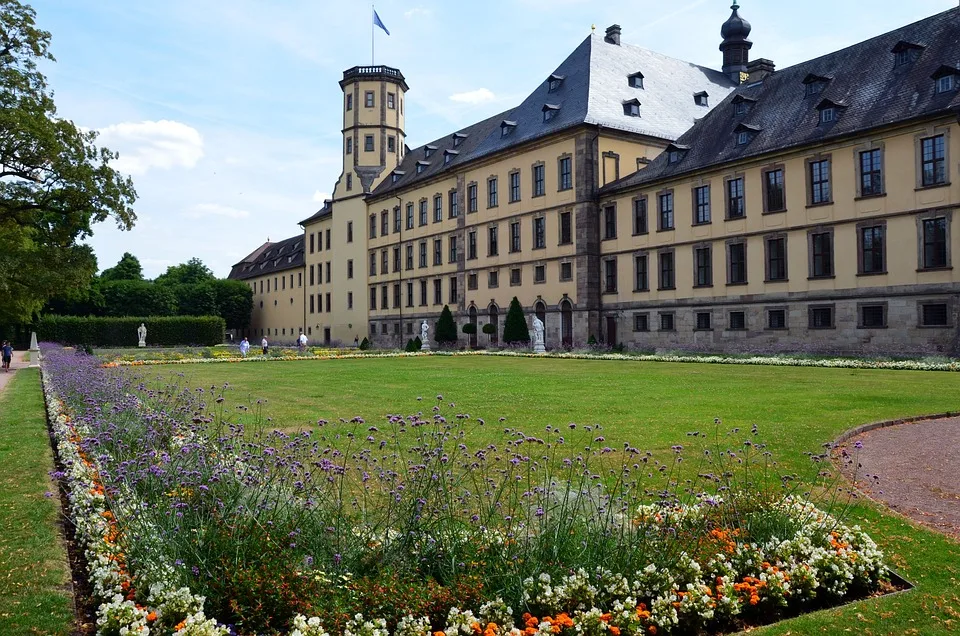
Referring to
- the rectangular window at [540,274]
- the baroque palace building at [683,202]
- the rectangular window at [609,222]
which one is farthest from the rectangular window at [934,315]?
the rectangular window at [540,274]

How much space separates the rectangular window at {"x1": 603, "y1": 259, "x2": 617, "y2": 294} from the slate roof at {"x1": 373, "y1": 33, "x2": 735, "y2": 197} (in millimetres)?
8098

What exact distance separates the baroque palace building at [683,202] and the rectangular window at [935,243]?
8 cm

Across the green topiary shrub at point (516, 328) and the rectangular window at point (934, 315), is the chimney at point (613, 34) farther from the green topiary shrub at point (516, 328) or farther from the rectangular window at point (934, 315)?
the rectangular window at point (934, 315)

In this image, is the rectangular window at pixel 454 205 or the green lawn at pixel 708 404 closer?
the green lawn at pixel 708 404

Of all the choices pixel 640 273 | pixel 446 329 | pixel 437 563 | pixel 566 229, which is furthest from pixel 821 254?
pixel 437 563

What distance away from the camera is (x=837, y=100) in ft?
114

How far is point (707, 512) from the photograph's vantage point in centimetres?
594

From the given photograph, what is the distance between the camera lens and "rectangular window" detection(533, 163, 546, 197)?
159ft

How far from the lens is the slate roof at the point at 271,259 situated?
86.9 m

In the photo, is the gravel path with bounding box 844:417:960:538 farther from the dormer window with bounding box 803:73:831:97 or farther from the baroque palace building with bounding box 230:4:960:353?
the dormer window with bounding box 803:73:831:97

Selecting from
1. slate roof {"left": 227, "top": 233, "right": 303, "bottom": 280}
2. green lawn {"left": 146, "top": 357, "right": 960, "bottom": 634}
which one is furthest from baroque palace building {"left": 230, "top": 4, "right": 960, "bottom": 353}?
slate roof {"left": 227, "top": 233, "right": 303, "bottom": 280}

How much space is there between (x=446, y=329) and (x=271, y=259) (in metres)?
47.3

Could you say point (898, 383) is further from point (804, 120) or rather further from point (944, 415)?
point (804, 120)

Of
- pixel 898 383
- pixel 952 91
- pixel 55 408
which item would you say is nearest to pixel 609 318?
pixel 952 91
